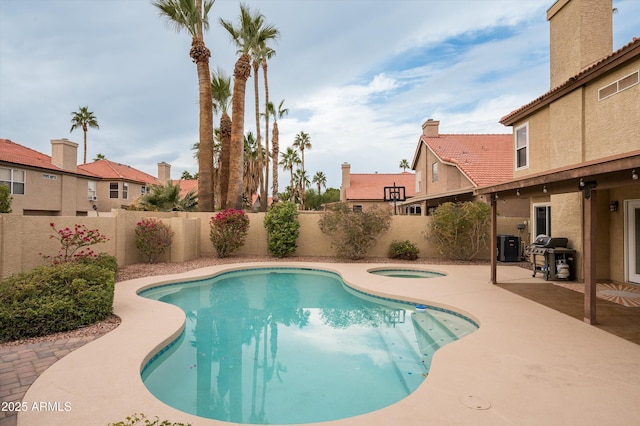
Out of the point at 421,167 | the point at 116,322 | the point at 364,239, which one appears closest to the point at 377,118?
the point at 421,167

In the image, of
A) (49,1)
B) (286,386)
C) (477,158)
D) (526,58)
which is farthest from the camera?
(477,158)

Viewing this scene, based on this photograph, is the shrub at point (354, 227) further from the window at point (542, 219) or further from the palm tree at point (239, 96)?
the window at point (542, 219)

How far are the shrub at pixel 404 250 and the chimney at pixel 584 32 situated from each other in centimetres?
897

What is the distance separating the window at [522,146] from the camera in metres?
13.0

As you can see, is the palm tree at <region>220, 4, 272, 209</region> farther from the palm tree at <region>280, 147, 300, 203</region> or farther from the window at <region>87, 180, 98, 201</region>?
the palm tree at <region>280, 147, 300, 203</region>

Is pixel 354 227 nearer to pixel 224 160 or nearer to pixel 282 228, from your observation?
pixel 282 228

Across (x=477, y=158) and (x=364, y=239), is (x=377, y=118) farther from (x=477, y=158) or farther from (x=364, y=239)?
(x=364, y=239)

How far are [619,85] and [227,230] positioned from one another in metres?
15.0

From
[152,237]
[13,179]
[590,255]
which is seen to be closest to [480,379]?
[590,255]

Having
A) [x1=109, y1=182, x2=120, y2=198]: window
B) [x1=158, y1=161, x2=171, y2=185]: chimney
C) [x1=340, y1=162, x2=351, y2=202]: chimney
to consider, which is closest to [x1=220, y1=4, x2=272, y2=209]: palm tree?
[x1=158, y1=161, x2=171, y2=185]: chimney

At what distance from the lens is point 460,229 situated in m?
15.1

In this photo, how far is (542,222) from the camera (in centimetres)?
1284

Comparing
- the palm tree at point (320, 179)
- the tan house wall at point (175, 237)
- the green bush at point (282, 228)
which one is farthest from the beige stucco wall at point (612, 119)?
the palm tree at point (320, 179)

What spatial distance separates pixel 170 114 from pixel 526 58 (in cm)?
2172
